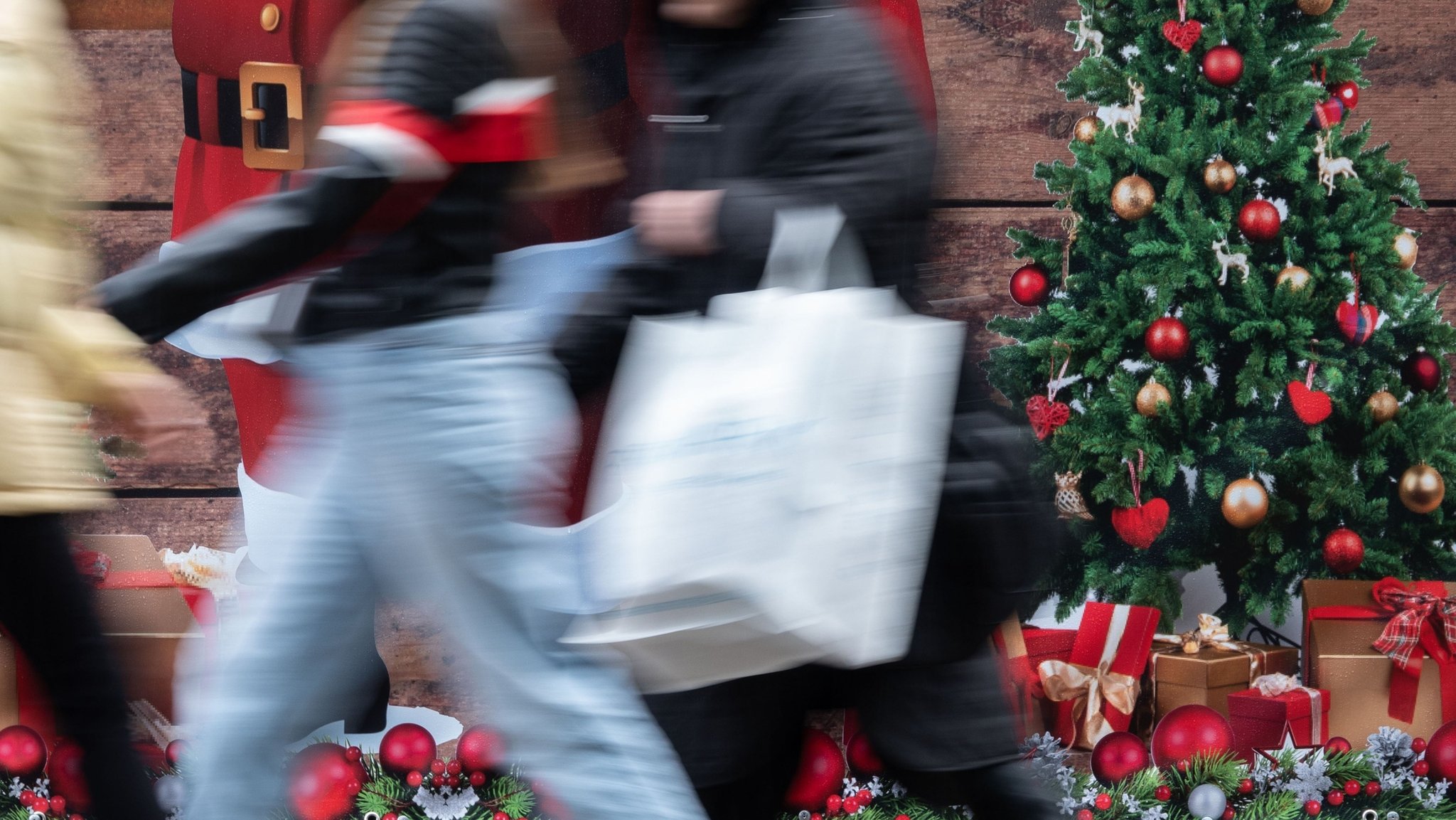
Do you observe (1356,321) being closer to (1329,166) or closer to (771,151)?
(1329,166)

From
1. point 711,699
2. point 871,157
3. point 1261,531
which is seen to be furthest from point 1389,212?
point 711,699

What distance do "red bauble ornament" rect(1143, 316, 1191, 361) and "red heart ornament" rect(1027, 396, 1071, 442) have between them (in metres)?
0.22

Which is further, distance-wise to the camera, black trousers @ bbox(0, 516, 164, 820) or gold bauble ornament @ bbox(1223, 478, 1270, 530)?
gold bauble ornament @ bbox(1223, 478, 1270, 530)

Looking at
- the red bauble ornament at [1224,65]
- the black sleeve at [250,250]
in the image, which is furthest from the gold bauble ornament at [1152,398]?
the black sleeve at [250,250]

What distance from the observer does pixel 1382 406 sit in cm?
277

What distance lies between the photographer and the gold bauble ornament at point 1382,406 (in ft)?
9.09

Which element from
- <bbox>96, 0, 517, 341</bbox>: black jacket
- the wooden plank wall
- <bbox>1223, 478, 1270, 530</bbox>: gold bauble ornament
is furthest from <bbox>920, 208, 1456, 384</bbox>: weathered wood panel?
<bbox>96, 0, 517, 341</bbox>: black jacket

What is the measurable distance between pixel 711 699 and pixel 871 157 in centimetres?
61

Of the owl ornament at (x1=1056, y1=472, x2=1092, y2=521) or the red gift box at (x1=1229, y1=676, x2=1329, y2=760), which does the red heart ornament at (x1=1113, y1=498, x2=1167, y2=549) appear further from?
the red gift box at (x1=1229, y1=676, x2=1329, y2=760)

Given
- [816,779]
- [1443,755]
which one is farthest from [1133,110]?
[816,779]

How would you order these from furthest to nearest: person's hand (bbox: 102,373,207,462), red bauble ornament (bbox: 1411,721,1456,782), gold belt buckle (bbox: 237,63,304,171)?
gold belt buckle (bbox: 237,63,304,171), red bauble ornament (bbox: 1411,721,1456,782), person's hand (bbox: 102,373,207,462)

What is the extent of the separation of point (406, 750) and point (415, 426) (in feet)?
4.60

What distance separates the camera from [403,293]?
54.0 inches

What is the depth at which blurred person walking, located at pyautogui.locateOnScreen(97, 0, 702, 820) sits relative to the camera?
4.39 ft
